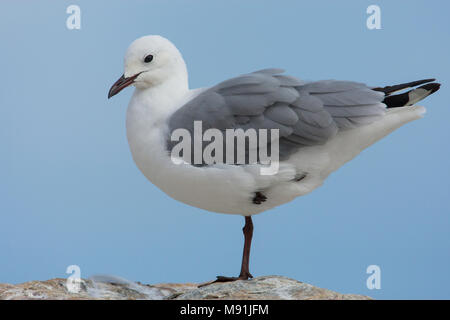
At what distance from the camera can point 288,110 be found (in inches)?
193

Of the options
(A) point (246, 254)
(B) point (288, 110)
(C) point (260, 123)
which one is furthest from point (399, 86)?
(A) point (246, 254)

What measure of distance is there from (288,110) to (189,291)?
1.48 m

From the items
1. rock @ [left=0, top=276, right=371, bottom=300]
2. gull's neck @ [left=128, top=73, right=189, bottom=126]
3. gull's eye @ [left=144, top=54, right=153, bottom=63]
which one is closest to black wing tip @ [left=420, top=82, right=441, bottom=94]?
rock @ [left=0, top=276, right=371, bottom=300]

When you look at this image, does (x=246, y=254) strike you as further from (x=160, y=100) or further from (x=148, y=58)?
(x=148, y=58)

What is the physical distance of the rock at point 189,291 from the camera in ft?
15.7

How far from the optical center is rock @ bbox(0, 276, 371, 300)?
188 inches

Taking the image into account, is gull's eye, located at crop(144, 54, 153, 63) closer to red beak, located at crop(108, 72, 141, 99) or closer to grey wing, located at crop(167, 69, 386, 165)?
red beak, located at crop(108, 72, 141, 99)
